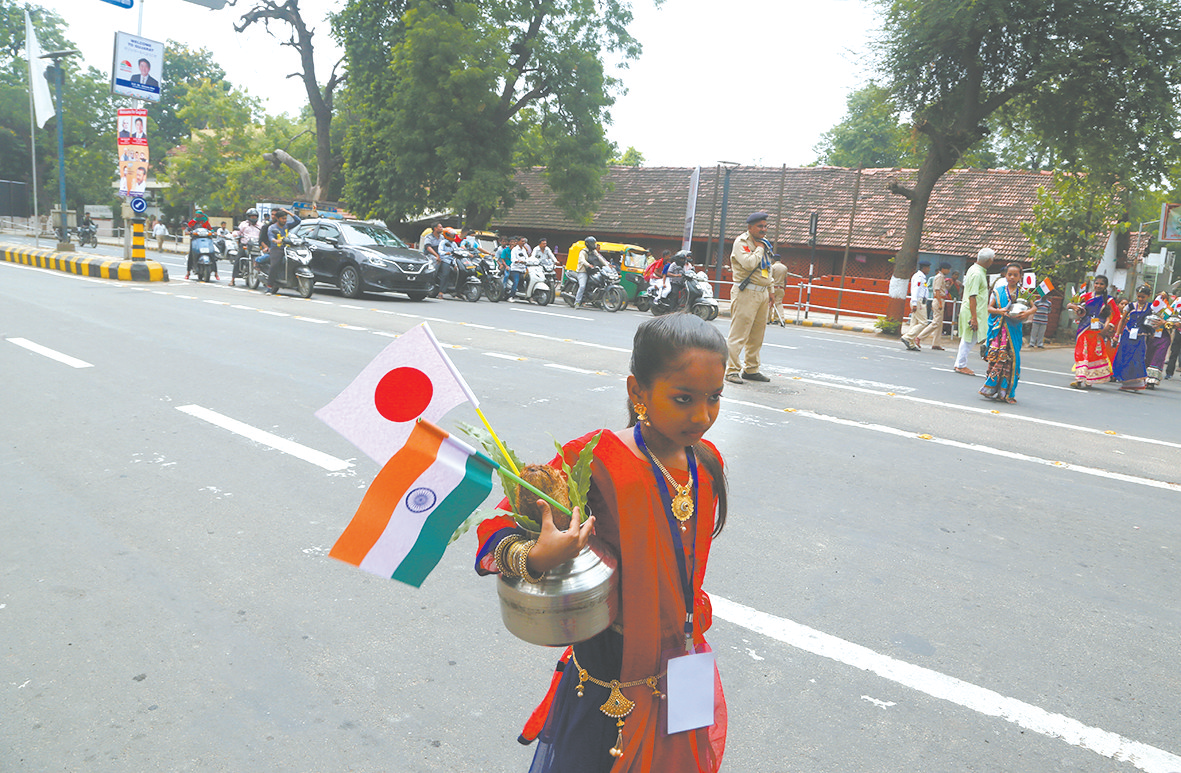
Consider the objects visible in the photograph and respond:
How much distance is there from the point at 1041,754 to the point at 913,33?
1830cm

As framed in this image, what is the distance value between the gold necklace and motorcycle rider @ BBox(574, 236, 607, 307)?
61.6ft

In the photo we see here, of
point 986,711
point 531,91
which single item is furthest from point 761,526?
point 531,91

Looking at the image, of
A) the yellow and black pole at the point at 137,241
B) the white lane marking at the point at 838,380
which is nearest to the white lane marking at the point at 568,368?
the white lane marking at the point at 838,380

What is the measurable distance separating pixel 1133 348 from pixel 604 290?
11229 millimetres

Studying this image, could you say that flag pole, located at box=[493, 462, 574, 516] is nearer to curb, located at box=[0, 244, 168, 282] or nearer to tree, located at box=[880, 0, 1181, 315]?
tree, located at box=[880, 0, 1181, 315]

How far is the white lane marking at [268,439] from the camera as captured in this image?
18.1ft

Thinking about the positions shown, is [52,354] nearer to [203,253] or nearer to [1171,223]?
[203,253]

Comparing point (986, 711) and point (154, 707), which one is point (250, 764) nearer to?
point (154, 707)

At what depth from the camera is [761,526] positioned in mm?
4711

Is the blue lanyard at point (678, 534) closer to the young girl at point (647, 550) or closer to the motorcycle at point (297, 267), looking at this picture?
the young girl at point (647, 550)

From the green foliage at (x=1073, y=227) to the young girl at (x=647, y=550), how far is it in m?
20.9

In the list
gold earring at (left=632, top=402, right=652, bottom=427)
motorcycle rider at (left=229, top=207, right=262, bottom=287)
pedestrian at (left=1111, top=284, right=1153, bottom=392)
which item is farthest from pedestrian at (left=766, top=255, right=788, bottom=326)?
motorcycle rider at (left=229, top=207, right=262, bottom=287)

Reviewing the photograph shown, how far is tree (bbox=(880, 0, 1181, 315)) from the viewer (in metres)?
16.2

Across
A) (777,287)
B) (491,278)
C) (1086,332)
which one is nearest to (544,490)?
(1086,332)
